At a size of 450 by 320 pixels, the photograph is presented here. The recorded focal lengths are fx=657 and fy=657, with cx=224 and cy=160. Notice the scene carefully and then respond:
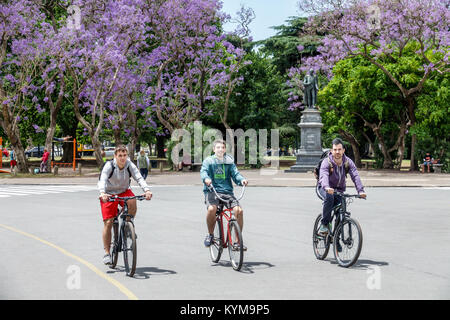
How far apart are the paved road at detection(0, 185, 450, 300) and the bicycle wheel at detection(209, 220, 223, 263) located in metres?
0.13

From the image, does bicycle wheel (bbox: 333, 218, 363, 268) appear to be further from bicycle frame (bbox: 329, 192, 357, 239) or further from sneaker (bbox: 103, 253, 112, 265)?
sneaker (bbox: 103, 253, 112, 265)

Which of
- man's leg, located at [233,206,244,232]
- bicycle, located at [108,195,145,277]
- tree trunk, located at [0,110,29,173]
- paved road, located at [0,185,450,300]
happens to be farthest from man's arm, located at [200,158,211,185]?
tree trunk, located at [0,110,29,173]

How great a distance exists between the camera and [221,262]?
29.2ft

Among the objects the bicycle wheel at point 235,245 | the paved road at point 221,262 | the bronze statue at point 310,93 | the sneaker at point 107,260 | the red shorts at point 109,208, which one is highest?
the bronze statue at point 310,93

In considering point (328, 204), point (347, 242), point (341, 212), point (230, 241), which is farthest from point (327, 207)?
point (230, 241)

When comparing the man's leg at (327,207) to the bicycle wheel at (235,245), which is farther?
the man's leg at (327,207)

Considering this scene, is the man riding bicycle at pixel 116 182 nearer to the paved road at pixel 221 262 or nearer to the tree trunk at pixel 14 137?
the paved road at pixel 221 262

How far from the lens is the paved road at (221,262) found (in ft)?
22.9

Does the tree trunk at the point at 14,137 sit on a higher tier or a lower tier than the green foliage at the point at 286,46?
lower

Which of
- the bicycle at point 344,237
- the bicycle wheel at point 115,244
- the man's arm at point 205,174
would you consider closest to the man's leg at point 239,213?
the man's arm at point 205,174

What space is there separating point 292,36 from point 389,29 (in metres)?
19.3

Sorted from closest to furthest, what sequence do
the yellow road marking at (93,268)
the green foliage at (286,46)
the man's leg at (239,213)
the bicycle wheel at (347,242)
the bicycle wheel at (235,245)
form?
the yellow road marking at (93,268) → the bicycle wheel at (235,245) → the bicycle wheel at (347,242) → the man's leg at (239,213) → the green foliage at (286,46)
